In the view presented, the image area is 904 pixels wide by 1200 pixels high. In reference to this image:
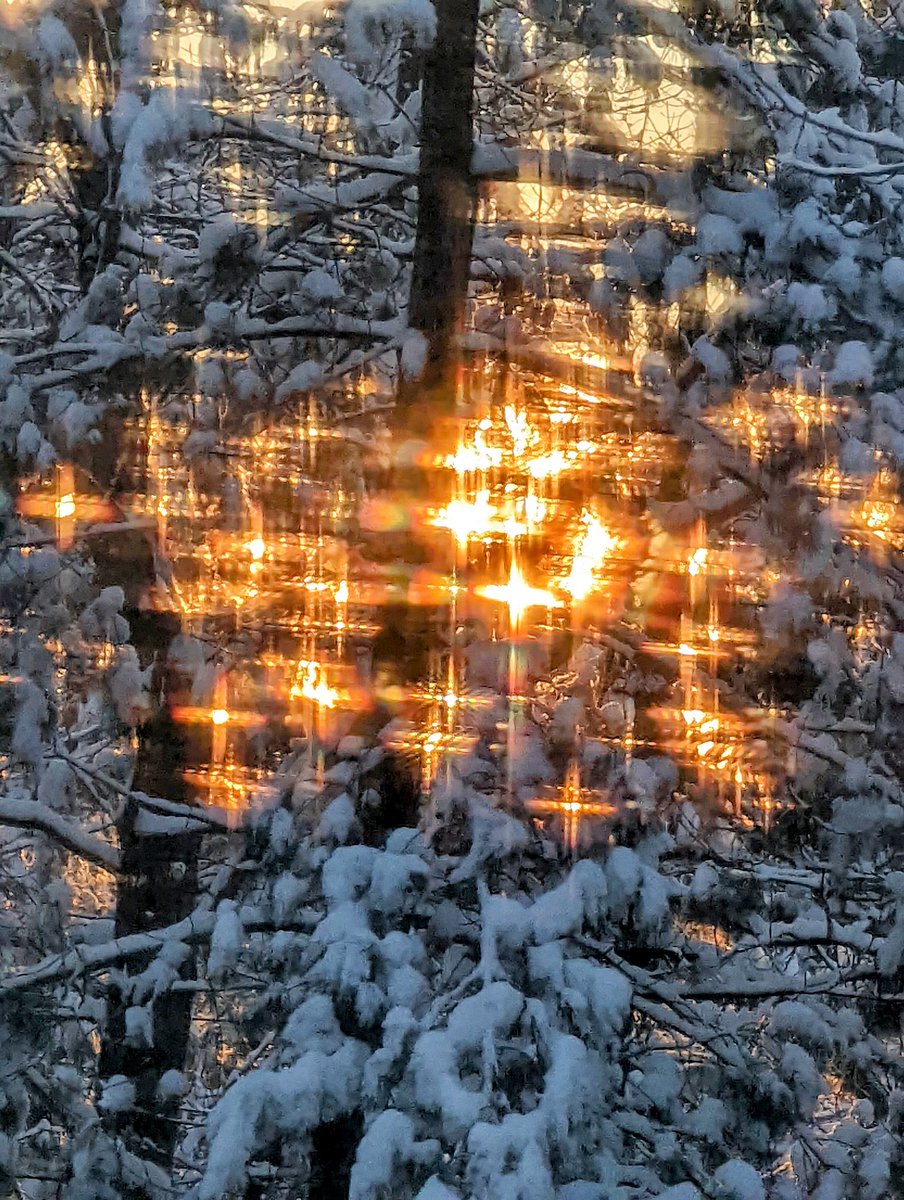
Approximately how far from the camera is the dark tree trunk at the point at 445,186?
67.7 inches

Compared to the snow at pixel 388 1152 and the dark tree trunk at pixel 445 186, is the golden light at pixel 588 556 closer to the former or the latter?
the dark tree trunk at pixel 445 186

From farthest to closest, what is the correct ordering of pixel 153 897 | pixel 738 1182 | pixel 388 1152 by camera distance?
pixel 153 897 → pixel 738 1182 → pixel 388 1152

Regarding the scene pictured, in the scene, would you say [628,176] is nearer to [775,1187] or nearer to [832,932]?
[832,932]

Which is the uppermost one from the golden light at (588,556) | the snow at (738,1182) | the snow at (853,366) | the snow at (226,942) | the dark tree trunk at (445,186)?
the dark tree trunk at (445,186)

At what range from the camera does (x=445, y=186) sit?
173 cm

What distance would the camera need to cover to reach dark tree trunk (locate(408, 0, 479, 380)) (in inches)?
67.7

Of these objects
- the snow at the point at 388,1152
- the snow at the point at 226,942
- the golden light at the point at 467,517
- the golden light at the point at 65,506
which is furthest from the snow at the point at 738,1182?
the golden light at the point at 65,506

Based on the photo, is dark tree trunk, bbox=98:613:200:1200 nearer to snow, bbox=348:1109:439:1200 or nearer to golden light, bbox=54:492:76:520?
golden light, bbox=54:492:76:520

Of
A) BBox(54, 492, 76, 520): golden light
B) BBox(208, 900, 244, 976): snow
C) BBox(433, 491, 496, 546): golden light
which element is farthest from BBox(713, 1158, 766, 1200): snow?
BBox(54, 492, 76, 520): golden light

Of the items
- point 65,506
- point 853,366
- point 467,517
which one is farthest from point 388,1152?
point 853,366

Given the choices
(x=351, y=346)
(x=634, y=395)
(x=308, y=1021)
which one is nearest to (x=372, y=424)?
(x=351, y=346)

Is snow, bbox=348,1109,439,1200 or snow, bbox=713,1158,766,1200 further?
snow, bbox=713,1158,766,1200

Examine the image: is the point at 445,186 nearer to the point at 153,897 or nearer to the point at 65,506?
the point at 65,506

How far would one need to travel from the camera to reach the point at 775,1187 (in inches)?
66.9
